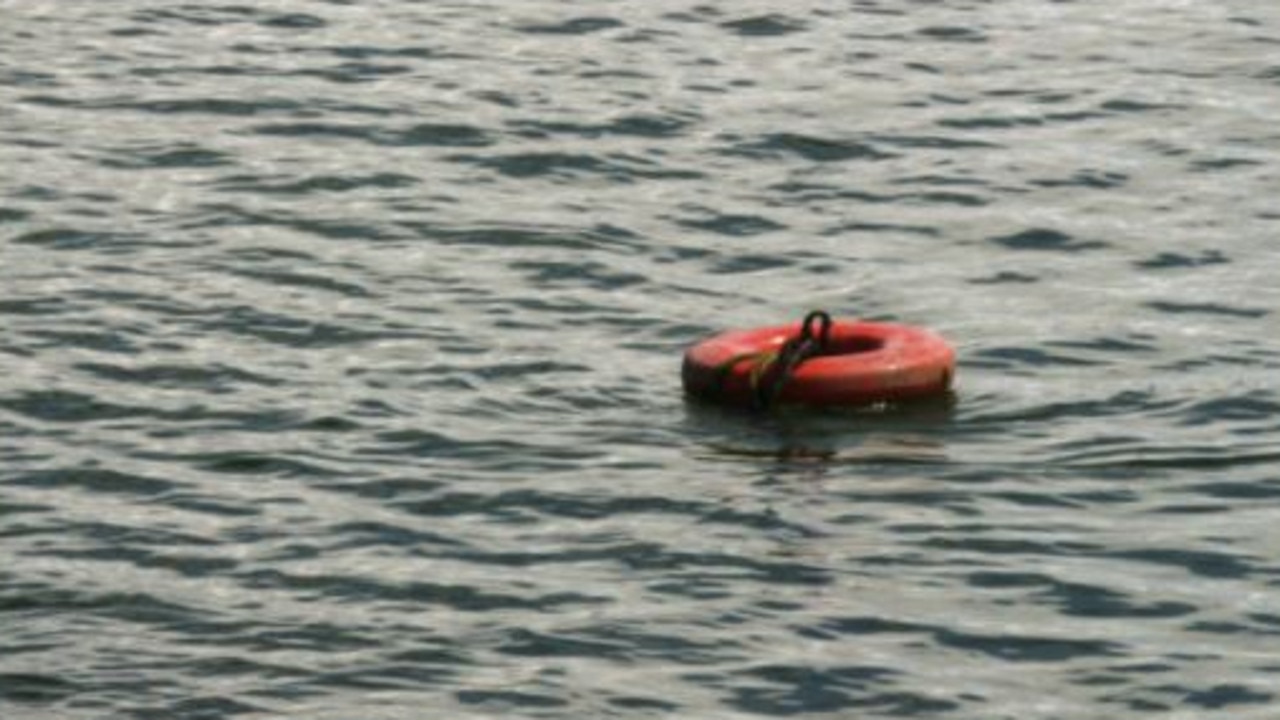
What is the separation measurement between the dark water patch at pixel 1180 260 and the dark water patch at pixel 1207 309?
2.50ft

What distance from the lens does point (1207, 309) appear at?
63.5 feet

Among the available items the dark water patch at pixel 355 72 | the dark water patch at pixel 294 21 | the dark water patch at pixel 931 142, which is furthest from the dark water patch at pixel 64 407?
the dark water patch at pixel 294 21

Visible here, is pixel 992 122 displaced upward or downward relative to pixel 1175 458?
upward

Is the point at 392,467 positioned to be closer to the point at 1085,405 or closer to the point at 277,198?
the point at 1085,405

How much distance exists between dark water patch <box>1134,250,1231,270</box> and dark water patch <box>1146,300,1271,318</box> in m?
0.76

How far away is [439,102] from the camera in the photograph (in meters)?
23.8

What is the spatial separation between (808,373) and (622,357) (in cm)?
130

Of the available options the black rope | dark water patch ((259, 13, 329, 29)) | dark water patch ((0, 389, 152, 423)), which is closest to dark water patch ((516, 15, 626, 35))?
dark water patch ((259, 13, 329, 29))

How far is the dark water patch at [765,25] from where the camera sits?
26.2 m

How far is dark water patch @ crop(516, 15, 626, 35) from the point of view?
26109 millimetres

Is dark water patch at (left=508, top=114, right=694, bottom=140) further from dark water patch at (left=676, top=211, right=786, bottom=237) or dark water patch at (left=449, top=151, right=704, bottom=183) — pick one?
dark water patch at (left=676, top=211, right=786, bottom=237)

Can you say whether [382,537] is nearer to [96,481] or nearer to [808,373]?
[96,481]

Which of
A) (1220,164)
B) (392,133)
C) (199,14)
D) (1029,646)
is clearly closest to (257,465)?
(1029,646)

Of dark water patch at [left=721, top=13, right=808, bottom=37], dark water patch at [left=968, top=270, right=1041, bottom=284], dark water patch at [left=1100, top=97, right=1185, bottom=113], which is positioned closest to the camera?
dark water patch at [left=968, top=270, right=1041, bottom=284]
